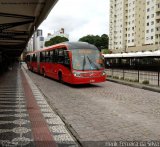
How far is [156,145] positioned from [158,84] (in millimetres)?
11856

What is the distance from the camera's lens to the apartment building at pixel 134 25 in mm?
79125

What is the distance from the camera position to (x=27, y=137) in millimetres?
6250

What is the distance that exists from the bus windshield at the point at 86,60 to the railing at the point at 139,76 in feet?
11.8

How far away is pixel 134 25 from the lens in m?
94.3

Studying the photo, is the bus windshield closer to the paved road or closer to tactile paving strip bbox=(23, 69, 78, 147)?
the paved road

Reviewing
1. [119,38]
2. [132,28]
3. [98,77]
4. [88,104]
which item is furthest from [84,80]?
[119,38]

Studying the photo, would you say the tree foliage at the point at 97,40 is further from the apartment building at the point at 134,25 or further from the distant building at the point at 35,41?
the distant building at the point at 35,41

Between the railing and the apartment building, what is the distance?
49102 millimetres

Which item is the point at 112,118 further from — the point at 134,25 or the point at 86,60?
the point at 134,25

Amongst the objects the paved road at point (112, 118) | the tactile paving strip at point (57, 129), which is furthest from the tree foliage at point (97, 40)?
the tactile paving strip at point (57, 129)

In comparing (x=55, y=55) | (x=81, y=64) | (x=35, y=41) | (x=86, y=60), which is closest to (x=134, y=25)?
(x=35, y=41)

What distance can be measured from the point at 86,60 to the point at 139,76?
5200mm

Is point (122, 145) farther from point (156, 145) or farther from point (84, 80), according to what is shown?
point (84, 80)

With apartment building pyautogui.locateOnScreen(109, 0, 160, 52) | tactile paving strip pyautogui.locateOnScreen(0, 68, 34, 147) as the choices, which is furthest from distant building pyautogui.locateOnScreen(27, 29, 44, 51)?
apartment building pyautogui.locateOnScreen(109, 0, 160, 52)
